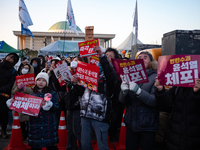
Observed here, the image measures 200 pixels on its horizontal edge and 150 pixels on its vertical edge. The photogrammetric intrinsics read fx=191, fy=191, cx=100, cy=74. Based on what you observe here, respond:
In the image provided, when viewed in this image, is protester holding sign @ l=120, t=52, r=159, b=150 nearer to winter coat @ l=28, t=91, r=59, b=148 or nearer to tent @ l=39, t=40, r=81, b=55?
winter coat @ l=28, t=91, r=59, b=148

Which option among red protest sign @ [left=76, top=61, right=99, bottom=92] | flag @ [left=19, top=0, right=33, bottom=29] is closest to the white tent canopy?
flag @ [left=19, top=0, right=33, bottom=29]

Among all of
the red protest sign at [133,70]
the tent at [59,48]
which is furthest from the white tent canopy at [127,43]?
the red protest sign at [133,70]

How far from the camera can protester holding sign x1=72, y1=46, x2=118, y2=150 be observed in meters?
2.77

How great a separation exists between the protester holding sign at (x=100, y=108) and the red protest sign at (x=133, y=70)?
0.32 meters

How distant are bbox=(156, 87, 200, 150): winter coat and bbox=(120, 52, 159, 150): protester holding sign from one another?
0.17 metres

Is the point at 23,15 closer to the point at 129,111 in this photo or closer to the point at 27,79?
the point at 27,79

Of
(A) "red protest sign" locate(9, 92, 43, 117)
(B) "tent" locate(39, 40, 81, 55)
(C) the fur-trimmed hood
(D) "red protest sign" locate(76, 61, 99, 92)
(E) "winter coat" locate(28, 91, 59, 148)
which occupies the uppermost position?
(B) "tent" locate(39, 40, 81, 55)

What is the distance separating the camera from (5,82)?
4.54 meters

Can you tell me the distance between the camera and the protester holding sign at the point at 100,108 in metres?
2.77

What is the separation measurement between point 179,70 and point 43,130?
217 centimetres

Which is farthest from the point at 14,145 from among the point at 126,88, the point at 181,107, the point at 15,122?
the point at 181,107

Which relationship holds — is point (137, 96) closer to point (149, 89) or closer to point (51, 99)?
point (149, 89)

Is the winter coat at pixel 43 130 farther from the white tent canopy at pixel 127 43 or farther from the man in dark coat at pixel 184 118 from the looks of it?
the white tent canopy at pixel 127 43

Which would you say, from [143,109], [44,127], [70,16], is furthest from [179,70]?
[70,16]
